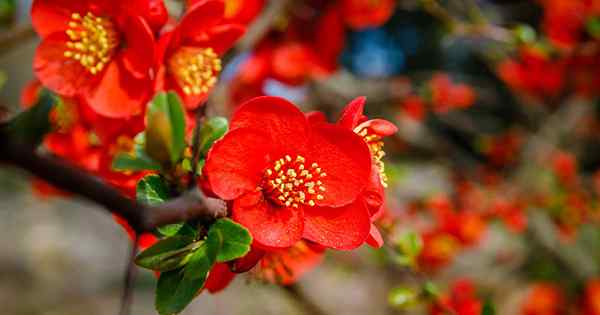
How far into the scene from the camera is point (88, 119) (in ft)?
2.45

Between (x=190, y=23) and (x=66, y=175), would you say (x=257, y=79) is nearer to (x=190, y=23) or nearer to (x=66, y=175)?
(x=190, y=23)

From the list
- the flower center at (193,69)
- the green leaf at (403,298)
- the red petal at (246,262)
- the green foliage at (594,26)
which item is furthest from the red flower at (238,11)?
the green foliage at (594,26)

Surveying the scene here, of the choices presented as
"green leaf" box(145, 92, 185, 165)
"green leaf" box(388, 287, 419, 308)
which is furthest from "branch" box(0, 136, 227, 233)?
"green leaf" box(388, 287, 419, 308)

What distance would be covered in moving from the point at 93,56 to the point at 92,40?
0.06 feet

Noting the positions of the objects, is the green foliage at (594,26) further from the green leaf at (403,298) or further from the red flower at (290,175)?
the red flower at (290,175)

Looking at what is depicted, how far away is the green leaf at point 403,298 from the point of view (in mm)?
870

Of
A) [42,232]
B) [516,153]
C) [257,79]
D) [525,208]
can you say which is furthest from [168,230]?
[42,232]

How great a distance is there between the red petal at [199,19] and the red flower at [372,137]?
18 cm

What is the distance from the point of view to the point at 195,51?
68cm

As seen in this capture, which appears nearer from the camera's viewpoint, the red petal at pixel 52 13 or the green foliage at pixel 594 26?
the red petal at pixel 52 13

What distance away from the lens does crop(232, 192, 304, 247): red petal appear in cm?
53

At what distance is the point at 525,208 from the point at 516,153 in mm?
938

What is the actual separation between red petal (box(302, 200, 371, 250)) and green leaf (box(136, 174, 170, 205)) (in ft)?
0.44

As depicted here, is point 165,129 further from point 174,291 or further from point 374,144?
point 374,144
